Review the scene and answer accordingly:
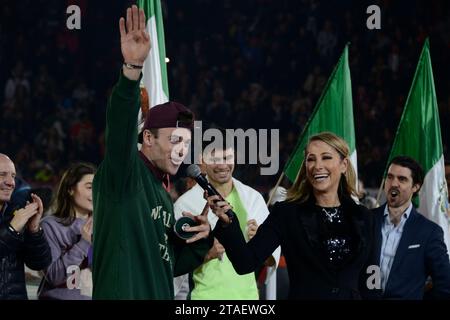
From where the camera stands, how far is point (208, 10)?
57.2 feet

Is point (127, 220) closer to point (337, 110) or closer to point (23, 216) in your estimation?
point (23, 216)

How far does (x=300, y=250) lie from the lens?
15.5 feet

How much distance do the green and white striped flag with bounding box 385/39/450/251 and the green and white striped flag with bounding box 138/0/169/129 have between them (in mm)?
1811

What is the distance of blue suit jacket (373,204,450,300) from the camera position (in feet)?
19.0

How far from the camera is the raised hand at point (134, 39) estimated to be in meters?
4.05

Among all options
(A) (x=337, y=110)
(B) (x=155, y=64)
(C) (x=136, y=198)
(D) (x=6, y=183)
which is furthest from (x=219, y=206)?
(A) (x=337, y=110)

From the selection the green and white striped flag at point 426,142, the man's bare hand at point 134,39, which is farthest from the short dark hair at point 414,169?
the man's bare hand at point 134,39

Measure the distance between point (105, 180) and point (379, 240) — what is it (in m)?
2.28

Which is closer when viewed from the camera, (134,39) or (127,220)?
(134,39)

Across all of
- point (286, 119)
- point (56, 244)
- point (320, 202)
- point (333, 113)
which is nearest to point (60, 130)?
point (286, 119)

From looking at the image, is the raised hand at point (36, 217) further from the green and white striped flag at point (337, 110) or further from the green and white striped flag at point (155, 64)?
the green and white striped flag at point (337, 110)

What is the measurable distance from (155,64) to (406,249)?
2.95 metres

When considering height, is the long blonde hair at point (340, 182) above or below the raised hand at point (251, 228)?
above

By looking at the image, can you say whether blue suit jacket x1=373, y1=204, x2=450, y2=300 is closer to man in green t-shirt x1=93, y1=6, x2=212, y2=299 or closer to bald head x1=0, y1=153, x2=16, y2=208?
man in green t-shirt x1=93, y1=6, x2=212, y2=299
